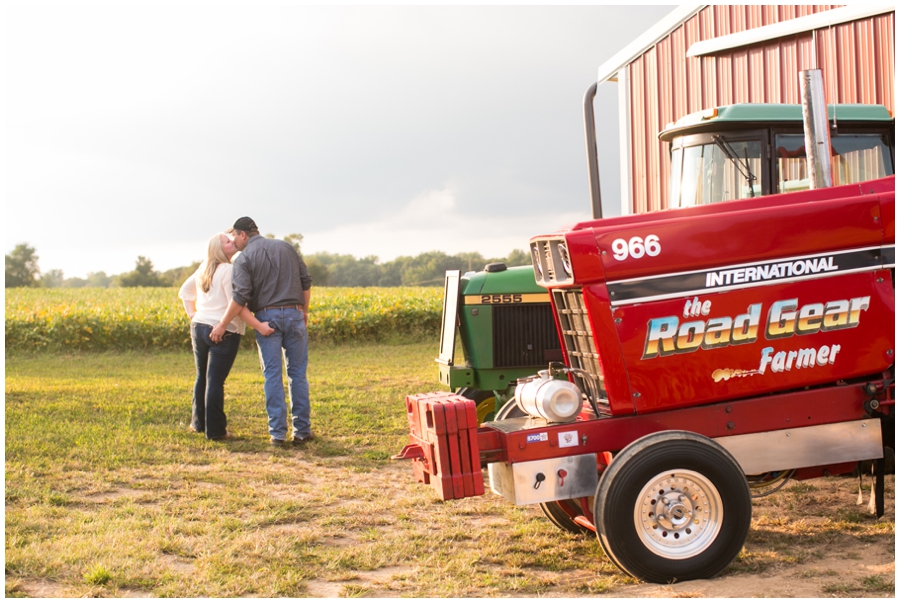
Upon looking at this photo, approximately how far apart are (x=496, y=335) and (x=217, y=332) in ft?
7.60

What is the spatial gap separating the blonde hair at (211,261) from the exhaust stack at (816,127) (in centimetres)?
486

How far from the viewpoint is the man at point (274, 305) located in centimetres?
698

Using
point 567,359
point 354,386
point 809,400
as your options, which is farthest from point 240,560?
point 354,386

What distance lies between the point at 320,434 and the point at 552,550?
151 inches

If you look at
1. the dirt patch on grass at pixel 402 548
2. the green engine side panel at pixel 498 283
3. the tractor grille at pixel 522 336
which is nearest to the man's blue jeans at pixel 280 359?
the dirt patch on grass at pixel 402 548

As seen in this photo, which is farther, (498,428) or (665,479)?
(498,428)

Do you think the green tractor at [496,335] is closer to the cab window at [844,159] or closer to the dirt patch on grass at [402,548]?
the dirt patch on grass at [402,548]

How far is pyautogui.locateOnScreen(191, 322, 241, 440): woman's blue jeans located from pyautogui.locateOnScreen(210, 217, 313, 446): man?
7.3 inches

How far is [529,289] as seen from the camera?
695 cm

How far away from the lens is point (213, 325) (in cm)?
728

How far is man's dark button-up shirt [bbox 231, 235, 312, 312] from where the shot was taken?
6969 millimetres

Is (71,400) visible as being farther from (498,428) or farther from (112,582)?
(498,428)

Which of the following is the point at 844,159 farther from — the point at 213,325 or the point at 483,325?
the point at 213,325

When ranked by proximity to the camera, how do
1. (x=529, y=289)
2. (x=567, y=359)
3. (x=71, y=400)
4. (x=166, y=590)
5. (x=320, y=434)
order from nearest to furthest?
(x=166, y=590) → (x=567, y=359) → (x=529, y=289) → (x=320, y=434) → (x=71, y=400)
